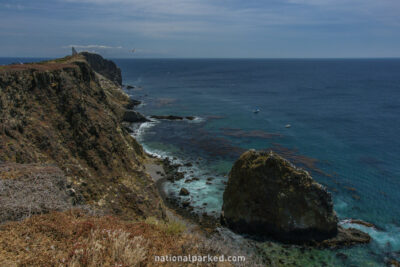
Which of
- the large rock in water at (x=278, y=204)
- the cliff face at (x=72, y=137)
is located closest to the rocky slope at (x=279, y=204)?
the large rock in water at (x=278, y=204)

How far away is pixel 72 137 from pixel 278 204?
69.9 feet

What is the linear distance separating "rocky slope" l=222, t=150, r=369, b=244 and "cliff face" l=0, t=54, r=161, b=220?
35.9ft

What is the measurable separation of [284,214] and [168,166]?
905 inches

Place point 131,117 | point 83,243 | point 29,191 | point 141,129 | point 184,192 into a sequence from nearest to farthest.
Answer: point 83,243 < point 29,191 < point 184,192 < point 141,129 < point 131,117

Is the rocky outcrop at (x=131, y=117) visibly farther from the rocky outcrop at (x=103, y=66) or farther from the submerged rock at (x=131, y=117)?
the rocky outcrop at (x=103, y=66)

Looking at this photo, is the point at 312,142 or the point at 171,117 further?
the point at 171,117

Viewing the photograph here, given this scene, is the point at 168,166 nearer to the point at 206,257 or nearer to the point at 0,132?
the point at 0,132

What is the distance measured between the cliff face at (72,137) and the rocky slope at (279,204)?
35.9 feet

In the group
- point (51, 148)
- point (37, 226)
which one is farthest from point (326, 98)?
point (37, 226)

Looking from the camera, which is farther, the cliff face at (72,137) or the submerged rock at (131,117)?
the submerged rock at (131,117)

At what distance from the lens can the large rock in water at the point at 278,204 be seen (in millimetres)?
27359

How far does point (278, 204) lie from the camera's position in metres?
27.8

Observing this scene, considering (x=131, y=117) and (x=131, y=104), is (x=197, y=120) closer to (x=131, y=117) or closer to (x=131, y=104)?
(x=131, y=117)

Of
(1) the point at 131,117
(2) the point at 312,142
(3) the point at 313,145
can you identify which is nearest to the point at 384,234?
(3) the point at 313,145
